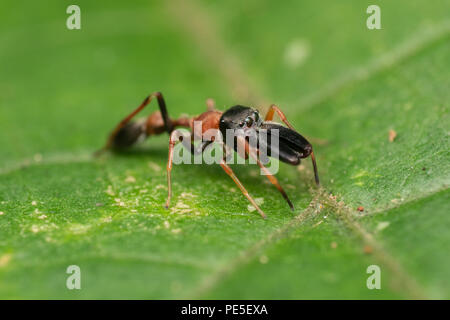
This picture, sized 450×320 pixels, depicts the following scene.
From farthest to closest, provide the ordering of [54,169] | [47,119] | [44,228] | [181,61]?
[181,61], [47,119], [54,169], [44,228]

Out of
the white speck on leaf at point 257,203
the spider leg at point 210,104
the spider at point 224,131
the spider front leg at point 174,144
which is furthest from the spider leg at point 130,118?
the white speck on leaf at point 257,203

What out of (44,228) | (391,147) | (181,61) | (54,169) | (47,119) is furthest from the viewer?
(181,61)

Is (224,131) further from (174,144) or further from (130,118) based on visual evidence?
(130,118)

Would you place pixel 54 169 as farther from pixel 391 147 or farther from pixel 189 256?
pixel 391 147

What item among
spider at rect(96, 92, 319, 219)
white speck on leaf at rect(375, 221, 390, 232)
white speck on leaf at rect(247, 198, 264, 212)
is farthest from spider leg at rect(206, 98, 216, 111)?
white speck on leaf at rect(375, 221, 390, 232)

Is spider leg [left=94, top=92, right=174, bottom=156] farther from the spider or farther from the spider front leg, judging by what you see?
the spider front leg

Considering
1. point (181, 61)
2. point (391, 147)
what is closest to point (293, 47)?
point (181, 61)

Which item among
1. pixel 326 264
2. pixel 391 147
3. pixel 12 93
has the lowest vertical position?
pixel 326 264

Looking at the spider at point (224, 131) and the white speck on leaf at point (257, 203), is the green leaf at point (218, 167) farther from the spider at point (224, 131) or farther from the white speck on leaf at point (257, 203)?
the spider at point (224, 131)
